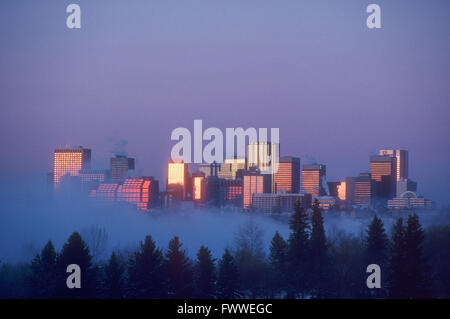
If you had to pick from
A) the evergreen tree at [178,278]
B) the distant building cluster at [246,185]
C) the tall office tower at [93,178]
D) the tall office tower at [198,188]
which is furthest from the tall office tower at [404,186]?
the evergreen tree at [178,278]

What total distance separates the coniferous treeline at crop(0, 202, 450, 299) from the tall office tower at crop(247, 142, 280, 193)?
3919 cm

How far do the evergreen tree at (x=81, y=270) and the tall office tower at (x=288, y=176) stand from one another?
157ft

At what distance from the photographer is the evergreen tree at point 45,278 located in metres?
17.1

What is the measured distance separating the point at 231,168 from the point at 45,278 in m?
47.5

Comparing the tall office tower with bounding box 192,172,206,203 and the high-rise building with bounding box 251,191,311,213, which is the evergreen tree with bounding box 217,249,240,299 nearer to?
the high-rise building with bounding box 251,191,311,213

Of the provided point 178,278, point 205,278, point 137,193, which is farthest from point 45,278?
point 137,193

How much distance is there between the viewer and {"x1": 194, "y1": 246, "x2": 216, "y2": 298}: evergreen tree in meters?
17.2

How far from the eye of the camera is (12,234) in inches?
1528

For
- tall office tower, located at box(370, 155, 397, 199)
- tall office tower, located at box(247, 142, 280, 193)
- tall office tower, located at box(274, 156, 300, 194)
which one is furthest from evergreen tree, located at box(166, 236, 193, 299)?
tall office tower, located at box(370, 155, 397, 199)

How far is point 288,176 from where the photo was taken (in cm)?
6694
